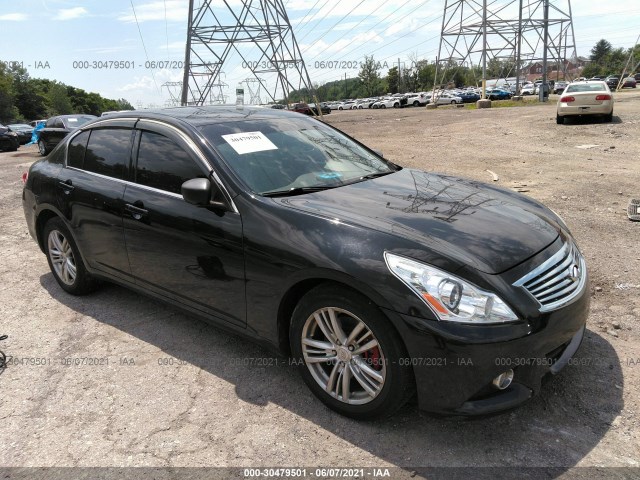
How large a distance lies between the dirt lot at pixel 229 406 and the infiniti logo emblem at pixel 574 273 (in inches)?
26.8

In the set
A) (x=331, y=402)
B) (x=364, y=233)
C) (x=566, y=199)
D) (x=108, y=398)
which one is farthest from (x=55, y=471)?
(x=566, y=199)

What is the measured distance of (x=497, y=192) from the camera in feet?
12.0

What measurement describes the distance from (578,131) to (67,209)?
1452 cm

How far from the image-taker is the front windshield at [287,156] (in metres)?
3.38

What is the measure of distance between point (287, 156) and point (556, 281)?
1.95 m

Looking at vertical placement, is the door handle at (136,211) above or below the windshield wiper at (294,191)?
below

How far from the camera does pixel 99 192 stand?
4.08m

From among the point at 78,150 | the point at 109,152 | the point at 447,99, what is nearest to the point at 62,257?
the point at 78,150

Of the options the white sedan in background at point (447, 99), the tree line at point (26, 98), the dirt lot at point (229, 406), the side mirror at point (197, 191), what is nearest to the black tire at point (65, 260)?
the dirt lot at point (229, 406)

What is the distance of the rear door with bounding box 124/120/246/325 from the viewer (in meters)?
3.21

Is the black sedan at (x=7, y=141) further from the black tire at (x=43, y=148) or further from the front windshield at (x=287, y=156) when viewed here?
the front windshield at (x=287, y=156)

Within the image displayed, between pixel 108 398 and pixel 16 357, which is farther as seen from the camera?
pixel 16 357

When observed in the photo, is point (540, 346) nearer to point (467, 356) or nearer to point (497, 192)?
point (467, 356)

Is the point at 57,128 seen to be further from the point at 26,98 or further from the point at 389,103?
the point at 26,98
